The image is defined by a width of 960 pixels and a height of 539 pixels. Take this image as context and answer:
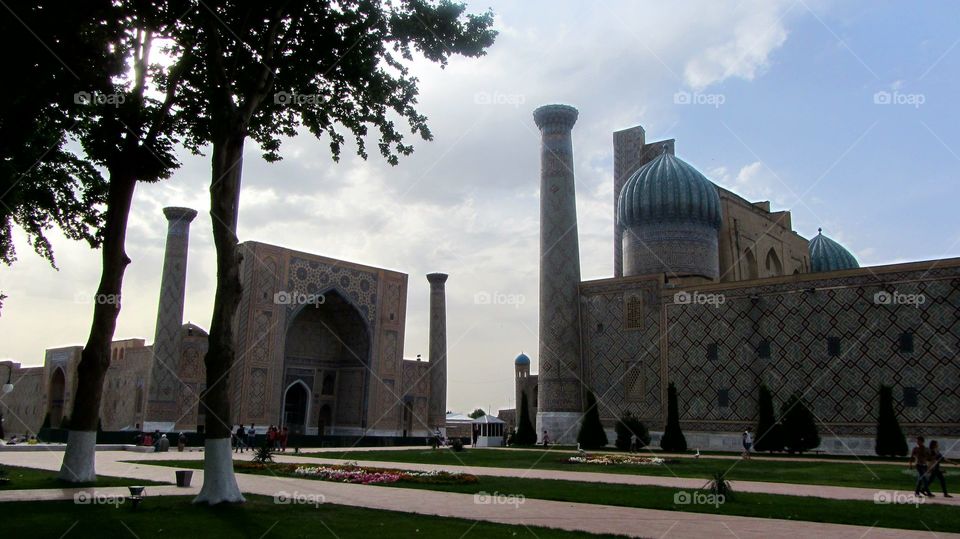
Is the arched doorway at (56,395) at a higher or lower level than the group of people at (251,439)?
higher

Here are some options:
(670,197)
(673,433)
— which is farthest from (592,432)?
(670,197)

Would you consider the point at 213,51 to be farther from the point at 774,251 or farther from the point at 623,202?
the point at 774,251

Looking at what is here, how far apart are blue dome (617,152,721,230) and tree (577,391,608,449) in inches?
331

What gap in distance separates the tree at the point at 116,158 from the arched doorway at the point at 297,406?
21857 mm

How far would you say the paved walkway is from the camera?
6152 millimetres

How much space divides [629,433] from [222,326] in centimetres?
1627

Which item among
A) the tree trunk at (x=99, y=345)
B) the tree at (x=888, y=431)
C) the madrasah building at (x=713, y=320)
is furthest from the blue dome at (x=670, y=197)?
the tree trunk at (x=99, y=345)

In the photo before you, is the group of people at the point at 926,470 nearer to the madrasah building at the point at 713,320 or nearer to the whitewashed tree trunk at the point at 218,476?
the whitewashed tree trunk at the point at 218,476

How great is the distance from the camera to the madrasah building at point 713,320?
19.0 metres

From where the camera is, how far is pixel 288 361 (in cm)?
3158

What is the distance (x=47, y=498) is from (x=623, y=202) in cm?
2379

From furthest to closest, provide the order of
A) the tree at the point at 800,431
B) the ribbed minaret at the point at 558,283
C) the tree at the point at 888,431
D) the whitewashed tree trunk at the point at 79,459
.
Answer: the ribbed minaret at the point at 558,283
the tree at the point at 800,431
the tree at the point at 888,431
the whitewashed tree trunk at the point at 79,459

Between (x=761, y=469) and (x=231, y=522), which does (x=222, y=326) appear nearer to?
(x=231, y=522)

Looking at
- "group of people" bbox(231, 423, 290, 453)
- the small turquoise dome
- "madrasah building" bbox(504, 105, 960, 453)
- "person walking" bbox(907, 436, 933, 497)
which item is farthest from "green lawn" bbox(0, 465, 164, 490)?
the small turquoise dome
